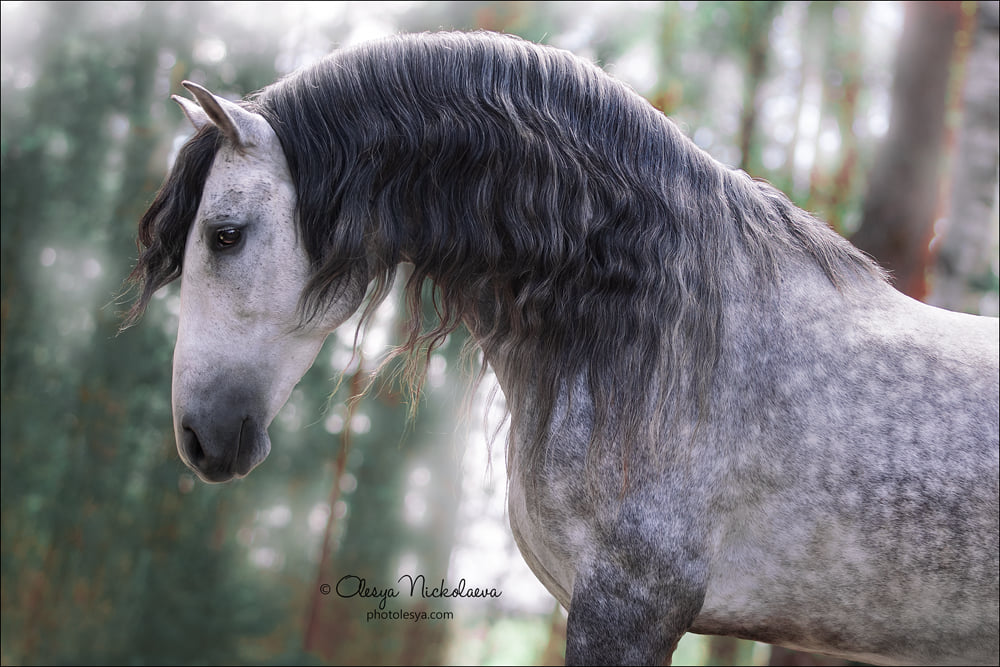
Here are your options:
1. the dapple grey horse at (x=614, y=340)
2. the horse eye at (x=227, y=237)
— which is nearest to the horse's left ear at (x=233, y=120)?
the dapple grey horse at (x=614, y=340)

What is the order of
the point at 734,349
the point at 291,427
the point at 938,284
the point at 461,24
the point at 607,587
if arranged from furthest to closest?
the point at 291,427, the point at 461,24, the point at 938,284, the point at 734,349, the point at 607,587

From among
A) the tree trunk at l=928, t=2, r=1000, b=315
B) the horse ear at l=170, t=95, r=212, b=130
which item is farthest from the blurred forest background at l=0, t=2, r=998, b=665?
the horse ear at l=170, t=95, r=212, b=130

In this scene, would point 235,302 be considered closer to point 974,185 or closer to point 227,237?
point 227,237

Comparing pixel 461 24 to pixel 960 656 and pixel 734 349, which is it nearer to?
pixel 734 349

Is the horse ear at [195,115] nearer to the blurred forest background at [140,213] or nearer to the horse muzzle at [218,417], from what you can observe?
the horse muzzle at [218,417]

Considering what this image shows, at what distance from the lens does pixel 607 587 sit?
137cm

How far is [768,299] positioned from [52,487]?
717 centimetres

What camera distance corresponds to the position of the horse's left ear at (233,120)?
4.72ft

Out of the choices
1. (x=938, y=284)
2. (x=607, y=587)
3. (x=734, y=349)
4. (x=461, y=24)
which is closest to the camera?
(x=607, y=587)

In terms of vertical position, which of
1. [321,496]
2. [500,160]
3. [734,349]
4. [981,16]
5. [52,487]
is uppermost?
[981,16]

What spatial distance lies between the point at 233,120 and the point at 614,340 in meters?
0.89

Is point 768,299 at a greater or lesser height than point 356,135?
lesser

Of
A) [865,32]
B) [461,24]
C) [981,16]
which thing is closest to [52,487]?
[461,24]

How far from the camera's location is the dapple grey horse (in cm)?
137
